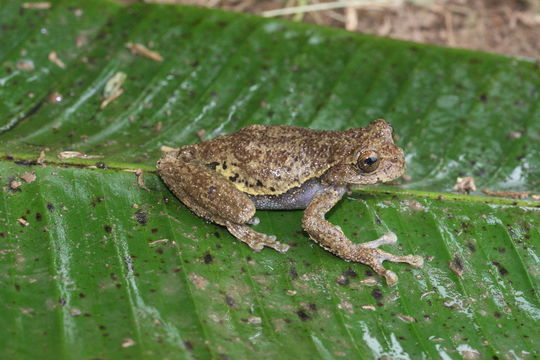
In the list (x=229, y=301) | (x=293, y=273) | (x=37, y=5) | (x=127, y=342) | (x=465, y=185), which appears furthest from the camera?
(x=37, y=5)

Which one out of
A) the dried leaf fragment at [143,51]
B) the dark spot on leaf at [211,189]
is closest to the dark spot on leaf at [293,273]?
the dark spot on leaf at [211,189]

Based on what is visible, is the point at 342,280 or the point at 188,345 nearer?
the point at 188,345

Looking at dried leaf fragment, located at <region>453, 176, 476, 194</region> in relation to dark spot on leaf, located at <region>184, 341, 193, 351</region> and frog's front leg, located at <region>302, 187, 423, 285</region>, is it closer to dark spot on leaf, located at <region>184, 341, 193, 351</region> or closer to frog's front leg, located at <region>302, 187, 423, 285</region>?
frog's front leg, located at <region>302, 187, 423, 285</region>

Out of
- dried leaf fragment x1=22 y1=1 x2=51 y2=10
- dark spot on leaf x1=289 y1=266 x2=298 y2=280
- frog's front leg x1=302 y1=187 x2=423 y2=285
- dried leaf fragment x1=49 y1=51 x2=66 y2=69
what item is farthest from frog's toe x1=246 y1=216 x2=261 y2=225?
dried leaf fragment x1=22 y1=1 x2=51 y2=10

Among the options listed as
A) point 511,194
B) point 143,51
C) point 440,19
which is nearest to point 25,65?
point 143,51

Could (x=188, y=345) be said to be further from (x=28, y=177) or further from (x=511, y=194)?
(x=511, y=194)

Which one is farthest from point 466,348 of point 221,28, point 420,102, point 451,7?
point 451,7
